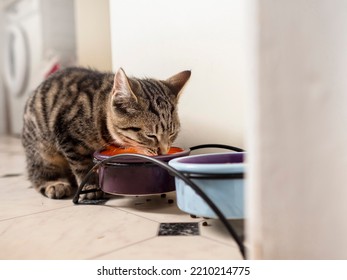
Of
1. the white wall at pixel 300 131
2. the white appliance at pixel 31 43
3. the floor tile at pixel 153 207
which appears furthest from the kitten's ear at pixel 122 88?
the white appliance at pixel 31 43

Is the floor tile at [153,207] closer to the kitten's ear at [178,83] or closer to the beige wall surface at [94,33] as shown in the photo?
the kitten's ear at [178,83]

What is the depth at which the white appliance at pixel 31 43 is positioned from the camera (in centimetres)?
324

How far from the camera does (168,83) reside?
1.32m

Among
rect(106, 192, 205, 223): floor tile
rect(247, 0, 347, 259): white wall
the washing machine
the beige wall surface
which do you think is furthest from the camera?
the washing machine

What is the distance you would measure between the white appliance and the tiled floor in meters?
2.23

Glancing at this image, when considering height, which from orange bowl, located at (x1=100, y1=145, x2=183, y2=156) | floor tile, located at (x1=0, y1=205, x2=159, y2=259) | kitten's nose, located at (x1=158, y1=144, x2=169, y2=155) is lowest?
floor tile, located at (x1=0, y1=205, x2=159, y2=259)

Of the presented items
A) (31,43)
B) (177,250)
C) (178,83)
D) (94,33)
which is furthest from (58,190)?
(31,43)

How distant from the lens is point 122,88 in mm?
1182

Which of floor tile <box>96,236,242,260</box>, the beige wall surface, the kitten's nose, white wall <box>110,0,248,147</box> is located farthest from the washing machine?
floor tile <box>96,236,242,260</box>

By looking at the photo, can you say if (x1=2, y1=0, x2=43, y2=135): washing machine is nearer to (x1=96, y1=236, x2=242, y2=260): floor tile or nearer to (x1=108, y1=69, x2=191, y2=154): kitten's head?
(x1=108, y1=69, x2=191, y2=154): kitten's head

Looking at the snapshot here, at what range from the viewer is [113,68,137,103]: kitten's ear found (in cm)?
115

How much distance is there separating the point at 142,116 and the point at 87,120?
227 mm
